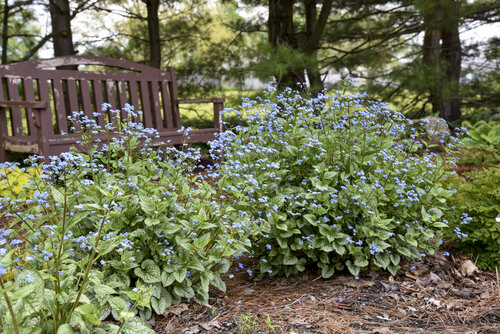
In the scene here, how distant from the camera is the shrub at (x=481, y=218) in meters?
2.76

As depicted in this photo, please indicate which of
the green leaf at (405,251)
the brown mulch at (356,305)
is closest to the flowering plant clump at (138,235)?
the brown mulch at (356,305)

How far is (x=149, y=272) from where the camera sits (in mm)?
2000

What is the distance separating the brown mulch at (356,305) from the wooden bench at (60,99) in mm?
2200

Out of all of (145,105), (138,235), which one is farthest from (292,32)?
(138,235)

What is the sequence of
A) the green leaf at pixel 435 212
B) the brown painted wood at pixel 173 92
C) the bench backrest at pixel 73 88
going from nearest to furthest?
the green leaf at pixel 435 212
the bench backrest at pixel 73 88
the brown painted wood at pixel 173 92

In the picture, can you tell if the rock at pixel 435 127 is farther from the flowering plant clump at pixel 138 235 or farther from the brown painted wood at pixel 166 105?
the brown painted wood at pixel 166 105

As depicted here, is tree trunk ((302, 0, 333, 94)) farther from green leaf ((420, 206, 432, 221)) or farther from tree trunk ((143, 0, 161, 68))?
green leaf ((420, 206, 432, 221))

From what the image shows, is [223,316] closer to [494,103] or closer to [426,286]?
[426,286]

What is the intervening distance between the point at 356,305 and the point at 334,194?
58 centimetres

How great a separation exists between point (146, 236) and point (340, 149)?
123 centimetres

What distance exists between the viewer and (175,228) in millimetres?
2010

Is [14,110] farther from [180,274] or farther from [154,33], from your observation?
[180,274]

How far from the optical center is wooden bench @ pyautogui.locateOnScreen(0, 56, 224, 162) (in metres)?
3.80

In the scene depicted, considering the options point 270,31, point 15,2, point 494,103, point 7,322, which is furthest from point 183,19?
point 7,322
